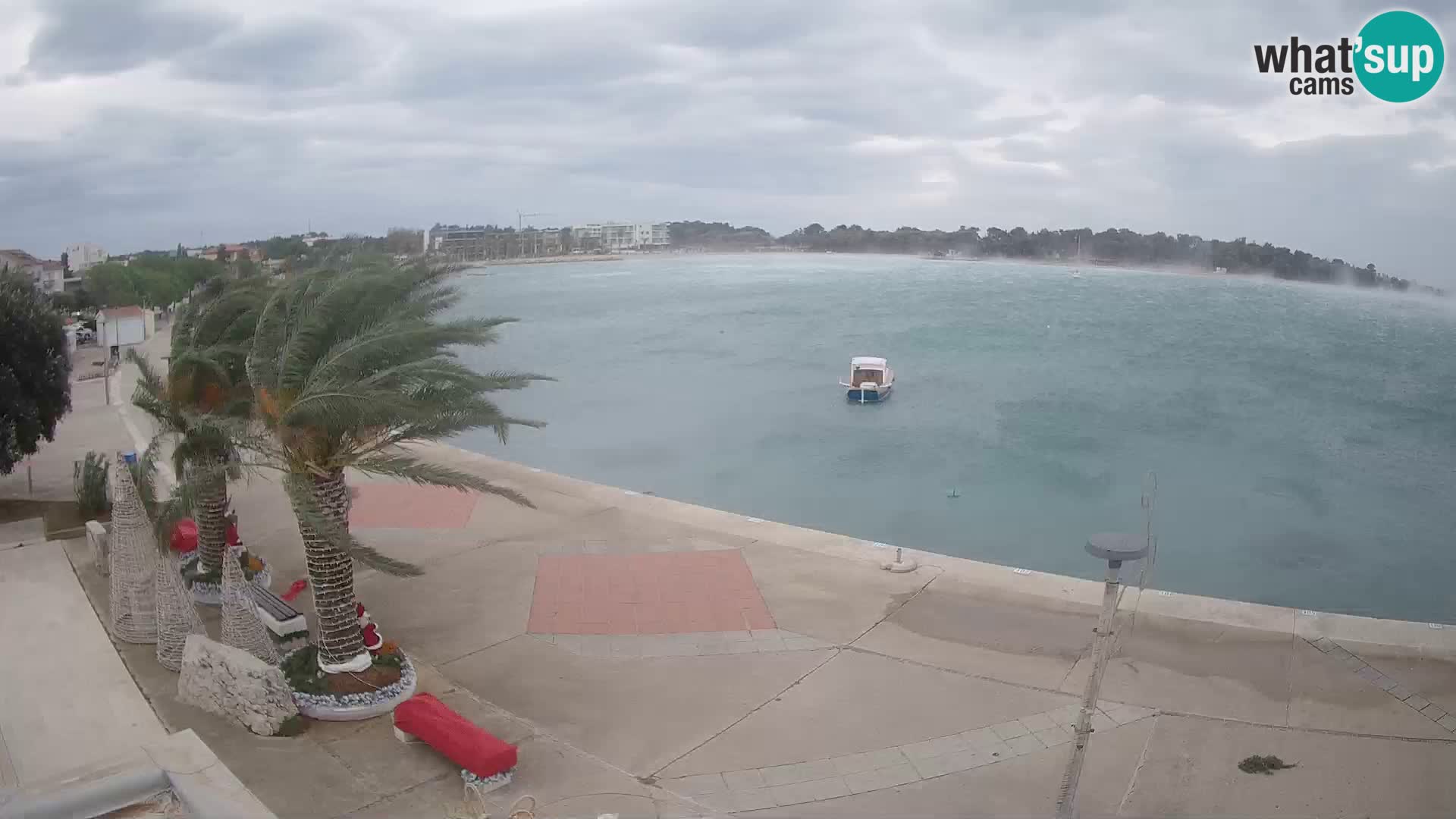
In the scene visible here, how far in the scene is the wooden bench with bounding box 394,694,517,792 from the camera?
8445 mm

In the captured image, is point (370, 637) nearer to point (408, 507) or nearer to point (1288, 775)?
point (408, 507)

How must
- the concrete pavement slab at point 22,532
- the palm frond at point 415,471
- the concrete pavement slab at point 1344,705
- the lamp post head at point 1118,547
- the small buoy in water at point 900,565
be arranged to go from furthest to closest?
the concrete pavement slab at point 22,532, the small buoy in water at point 900,565, the concrete pavement slab at point 1344,705, the palm frond at point 415,471, the lamp post head at point 1118,547

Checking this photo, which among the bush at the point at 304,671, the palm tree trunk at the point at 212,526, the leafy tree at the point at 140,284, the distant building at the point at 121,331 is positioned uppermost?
the leafy tree at the point at 140,284

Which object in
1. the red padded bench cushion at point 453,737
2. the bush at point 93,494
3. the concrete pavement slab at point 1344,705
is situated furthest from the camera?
the bush at point 93,494

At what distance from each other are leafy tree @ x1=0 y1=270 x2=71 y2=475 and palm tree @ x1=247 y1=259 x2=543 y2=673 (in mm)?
8253

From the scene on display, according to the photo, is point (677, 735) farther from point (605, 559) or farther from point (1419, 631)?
point (1419, 631)

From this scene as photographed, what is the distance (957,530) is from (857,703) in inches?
722

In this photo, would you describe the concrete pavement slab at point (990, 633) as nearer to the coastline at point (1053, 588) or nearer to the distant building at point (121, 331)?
the coastline at point (1053, 588)

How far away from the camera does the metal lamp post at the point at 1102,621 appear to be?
6.94 meters

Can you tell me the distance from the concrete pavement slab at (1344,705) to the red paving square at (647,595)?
239 inches

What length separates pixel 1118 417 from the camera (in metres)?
46.2

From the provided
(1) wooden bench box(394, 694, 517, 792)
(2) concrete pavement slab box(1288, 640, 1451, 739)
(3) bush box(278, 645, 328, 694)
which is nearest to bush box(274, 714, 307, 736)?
(3) bush box(278, 645, 328, 694)

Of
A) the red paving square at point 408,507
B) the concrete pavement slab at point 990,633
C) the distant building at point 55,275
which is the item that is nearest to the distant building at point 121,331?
the red paving square at point 408,507

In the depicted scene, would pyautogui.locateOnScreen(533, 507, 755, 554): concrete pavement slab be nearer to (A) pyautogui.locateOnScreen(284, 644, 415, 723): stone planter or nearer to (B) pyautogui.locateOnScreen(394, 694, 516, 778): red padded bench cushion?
(A) pyautogui.locateOnScreen(284, 644, 415, 723): stone planter
